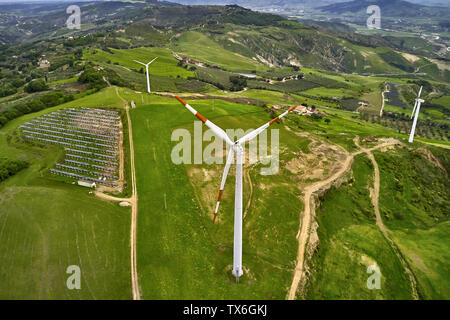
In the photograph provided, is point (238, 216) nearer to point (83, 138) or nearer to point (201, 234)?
point (201, 234)

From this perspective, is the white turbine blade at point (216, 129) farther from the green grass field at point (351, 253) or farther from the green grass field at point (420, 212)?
the green grass field at point (420, 212)

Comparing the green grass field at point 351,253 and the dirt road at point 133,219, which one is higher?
the dirt road at point 133,219

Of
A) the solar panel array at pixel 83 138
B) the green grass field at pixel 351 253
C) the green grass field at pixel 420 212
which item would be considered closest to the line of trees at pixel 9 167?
the solar panel array at pixel 83 138

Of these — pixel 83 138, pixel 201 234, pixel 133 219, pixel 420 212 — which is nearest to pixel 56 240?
pixel 133 219

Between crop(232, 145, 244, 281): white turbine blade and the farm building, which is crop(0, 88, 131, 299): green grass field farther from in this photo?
crop(232, 145, 244, 281): white turbine blade

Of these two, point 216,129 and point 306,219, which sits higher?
point 216,129
